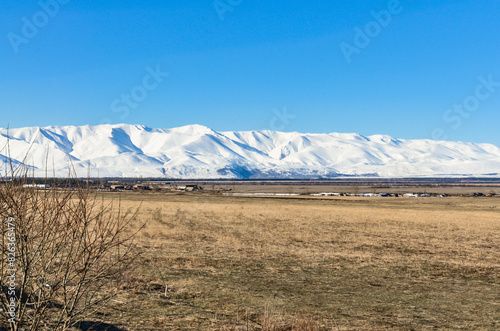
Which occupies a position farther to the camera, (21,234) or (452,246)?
(452,246)

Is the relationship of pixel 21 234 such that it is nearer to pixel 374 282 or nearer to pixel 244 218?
pixel 374 282

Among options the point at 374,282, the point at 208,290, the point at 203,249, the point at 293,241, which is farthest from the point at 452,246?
the point at 208,290

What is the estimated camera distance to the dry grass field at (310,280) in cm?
1376

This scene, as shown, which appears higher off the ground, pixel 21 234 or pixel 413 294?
pixel 21 234

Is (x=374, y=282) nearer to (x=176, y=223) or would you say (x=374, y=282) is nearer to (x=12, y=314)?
(x=12, y=314)

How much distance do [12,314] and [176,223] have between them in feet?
→ 112

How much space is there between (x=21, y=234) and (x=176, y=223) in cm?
3438

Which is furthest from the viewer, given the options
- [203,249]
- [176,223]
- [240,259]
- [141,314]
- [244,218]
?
[244,218]

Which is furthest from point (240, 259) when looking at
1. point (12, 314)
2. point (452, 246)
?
point (12, 314)

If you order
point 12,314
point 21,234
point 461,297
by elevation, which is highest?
point 21,234

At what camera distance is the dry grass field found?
13.8 meters

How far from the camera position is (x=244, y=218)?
153 feet

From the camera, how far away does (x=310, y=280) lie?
770 inches

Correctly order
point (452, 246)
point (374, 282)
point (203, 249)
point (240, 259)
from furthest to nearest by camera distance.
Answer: point (452, 246) < point (203, 249) < point (240, 259) < point (374, 282)
